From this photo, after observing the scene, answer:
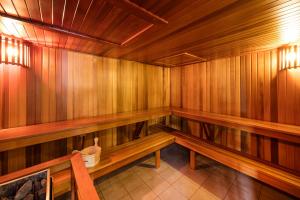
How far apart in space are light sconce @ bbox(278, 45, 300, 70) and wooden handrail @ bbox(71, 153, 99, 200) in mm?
3123

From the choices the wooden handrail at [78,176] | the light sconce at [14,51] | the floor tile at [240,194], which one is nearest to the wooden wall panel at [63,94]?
the light sconce at [14,51]

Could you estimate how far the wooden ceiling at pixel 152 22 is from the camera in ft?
3.71

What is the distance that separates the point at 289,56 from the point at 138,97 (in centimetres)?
305

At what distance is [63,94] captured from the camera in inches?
94.5

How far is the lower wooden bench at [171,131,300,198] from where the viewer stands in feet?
5.80

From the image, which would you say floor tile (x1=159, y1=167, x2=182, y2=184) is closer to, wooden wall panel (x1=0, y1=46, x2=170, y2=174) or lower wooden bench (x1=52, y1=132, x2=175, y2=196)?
lower wooden bench (x1=52, y1=132, x2=175, y2=196)

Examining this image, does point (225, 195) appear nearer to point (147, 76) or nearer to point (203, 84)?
point (203, 84)

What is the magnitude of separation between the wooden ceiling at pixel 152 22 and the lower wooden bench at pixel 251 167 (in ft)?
6.65

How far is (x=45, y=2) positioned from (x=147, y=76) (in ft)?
9.22

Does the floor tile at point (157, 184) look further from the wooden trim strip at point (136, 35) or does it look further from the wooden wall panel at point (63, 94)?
the wooden trim strip at point (136, 35)

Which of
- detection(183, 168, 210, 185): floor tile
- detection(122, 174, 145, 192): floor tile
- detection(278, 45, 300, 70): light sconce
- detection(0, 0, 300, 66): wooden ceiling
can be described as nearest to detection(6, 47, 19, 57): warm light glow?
detection(0, 0, 300, 66): wooden ceiling

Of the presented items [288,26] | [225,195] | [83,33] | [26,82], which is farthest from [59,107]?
[288,26]

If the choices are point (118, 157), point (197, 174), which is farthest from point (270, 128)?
point (118, 157)

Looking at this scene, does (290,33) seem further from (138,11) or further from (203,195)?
(203,195)
